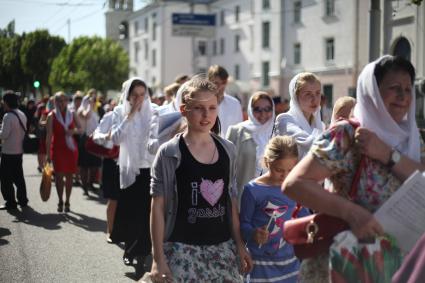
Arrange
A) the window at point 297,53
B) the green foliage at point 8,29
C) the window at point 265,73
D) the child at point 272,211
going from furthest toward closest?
the window at point 265,73 → the window at point 297,53 → the green foliage at point 8,29 → the child at point 272,211

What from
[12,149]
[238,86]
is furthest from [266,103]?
[238,86]

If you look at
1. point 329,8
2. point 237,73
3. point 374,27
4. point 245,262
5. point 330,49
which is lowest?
point 245,262

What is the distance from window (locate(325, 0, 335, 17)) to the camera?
125ft

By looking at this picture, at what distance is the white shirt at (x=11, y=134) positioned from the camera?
37.7 ft

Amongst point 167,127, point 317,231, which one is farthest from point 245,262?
point 167,127

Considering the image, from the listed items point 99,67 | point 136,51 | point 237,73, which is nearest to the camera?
point 237,73

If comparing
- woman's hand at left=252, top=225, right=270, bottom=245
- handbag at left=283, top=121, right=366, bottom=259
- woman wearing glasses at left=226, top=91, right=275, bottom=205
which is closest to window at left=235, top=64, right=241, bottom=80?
woman wearing glasses at left=226, top=91, right=275, bottom=205

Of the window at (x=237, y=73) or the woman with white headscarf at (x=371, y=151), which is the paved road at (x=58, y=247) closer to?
the woman with white headscarf at (x=371, y=151)

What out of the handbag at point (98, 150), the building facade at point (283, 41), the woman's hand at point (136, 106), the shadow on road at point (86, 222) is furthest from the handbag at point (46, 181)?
the building facade at point (283, 41)

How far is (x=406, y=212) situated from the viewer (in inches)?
102

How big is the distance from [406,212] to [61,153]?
9.36 meters

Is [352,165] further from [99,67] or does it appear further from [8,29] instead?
[99,67]

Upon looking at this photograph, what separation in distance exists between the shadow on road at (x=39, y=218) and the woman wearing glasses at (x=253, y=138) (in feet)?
14.2

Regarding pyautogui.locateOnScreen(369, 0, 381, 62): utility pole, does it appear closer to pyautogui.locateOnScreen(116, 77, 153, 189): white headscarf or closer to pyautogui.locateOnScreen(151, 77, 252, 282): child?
pyautogui.locateOnScreen(116, 77, 153, 189): white headscarf
